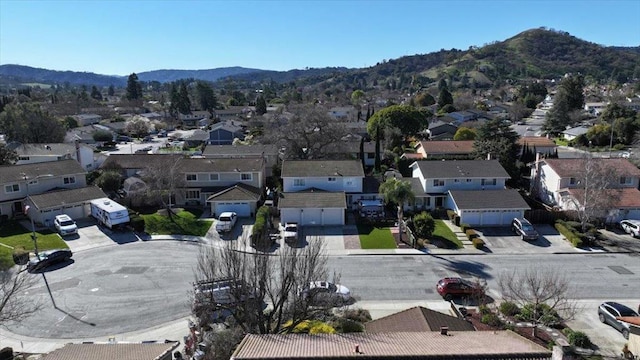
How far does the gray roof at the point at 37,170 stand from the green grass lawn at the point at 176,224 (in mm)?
11431

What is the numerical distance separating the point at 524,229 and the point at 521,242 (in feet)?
4.60

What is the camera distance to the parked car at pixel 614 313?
24473mm

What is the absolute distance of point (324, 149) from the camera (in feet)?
201

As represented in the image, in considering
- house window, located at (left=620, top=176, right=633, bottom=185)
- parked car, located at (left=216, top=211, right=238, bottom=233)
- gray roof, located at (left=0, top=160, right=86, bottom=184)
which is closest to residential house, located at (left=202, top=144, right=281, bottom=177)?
gray roof, located at (left=0, top=160, right=86, bottom=184)

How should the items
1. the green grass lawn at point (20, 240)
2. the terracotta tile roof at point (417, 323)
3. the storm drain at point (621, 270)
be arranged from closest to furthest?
the terracotta tile roof at point (417, 323) → the storm drain at point (621, 270) → the green grass lawn at point (20, 240)

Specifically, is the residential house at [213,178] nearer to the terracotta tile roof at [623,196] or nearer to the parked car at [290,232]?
the parked car at [290,232]

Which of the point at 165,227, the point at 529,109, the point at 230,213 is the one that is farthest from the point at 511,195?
the point at 529,109

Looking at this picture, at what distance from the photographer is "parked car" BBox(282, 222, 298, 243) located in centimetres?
3828

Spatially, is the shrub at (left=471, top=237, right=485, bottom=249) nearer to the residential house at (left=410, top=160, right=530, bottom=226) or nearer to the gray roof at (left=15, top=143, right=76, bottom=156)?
the residential house at (left=410, top=160, right=530, bottom=226)

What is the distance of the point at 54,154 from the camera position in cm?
5788

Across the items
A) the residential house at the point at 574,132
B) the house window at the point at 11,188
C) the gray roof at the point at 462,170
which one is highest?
the residential house at the point at 574,132

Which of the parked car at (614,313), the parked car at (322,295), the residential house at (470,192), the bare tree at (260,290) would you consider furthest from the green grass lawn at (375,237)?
the bare tree at (260,290)

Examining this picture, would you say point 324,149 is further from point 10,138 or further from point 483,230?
point 10,138

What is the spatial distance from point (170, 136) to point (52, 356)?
99.4m
